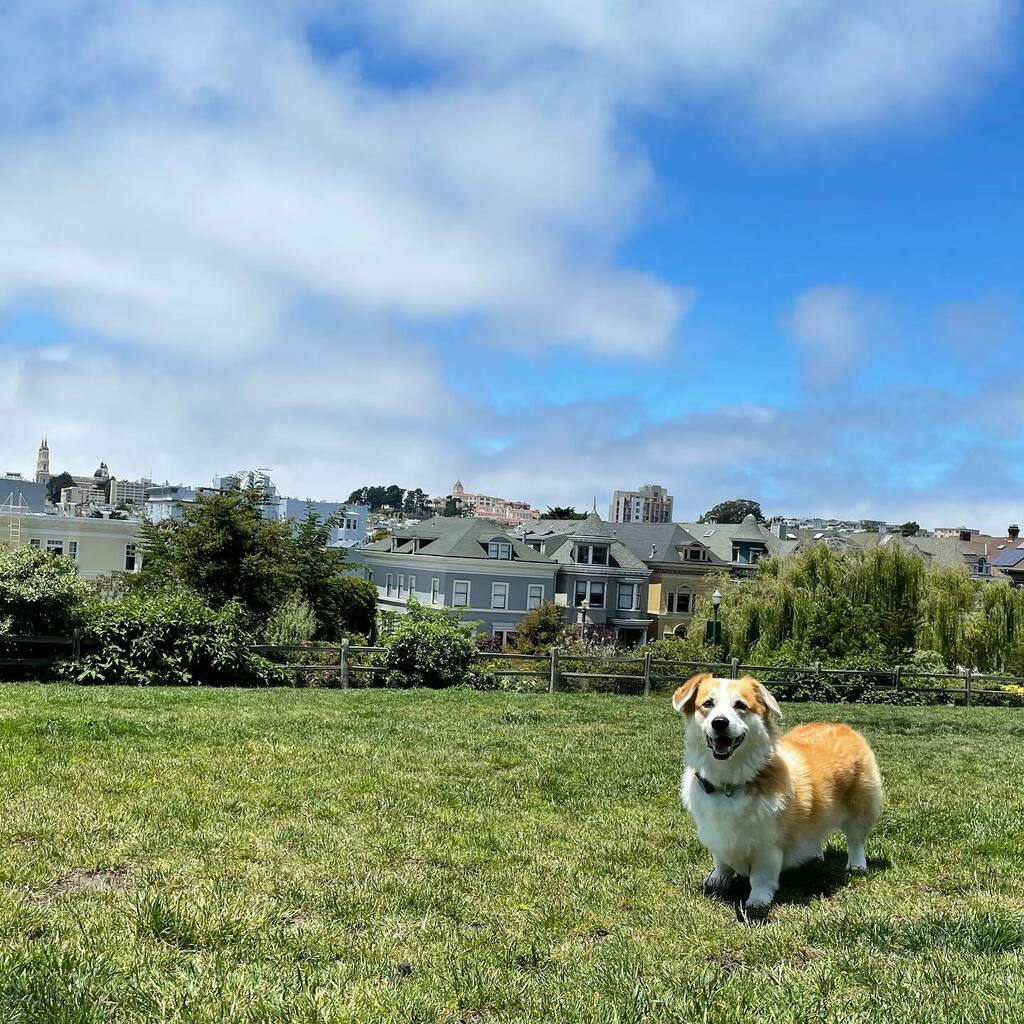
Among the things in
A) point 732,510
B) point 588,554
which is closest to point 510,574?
point 588,554

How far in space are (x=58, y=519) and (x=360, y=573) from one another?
22872 mm

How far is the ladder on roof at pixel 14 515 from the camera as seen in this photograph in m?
60.9

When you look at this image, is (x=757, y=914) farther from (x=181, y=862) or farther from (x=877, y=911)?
(x=181, y=862)

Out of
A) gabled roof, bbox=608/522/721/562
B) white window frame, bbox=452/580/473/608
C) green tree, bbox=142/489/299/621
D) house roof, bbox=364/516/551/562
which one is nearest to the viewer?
green tree, bbox=142/489/299/621

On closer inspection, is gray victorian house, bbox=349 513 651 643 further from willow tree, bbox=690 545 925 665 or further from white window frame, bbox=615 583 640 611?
willow tree, bbox=690 545 925 665

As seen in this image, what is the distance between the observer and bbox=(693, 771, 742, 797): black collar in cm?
553

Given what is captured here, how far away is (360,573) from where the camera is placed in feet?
243

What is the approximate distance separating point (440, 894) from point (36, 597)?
15736mm

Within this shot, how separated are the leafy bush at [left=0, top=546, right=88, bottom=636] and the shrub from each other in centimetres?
702

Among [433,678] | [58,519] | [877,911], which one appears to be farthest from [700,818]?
[58,519]

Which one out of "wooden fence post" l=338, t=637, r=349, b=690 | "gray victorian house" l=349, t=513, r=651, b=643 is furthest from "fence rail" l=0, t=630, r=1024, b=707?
"gray victorian house" l=349, t=513, r=651, b=643

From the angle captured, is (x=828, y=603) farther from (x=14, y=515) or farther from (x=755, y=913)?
(x=14, y=515)

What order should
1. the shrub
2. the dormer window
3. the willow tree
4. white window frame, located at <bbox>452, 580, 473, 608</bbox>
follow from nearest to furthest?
1. the shrub
2. the willow tree
3. white window frame, located at <bbox>452, 580, 473, 608</bbox>
4. the dormer window

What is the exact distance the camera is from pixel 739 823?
551cm
